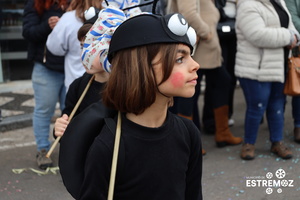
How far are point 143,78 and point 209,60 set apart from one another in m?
3.00

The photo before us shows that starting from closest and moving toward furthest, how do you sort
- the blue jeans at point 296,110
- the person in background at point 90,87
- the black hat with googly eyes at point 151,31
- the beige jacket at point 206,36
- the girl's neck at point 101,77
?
the black hat with googly eyes at point 151,31 < the person in background at point 90,87 < the girl's neck at point 101,77 < the beige jacket at point 206,36 < the blue jeans at point 296,110

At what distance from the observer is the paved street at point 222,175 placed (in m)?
3.94

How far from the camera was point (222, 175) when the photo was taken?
4.30 m

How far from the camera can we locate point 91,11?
9.54ft

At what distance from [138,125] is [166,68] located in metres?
0.25

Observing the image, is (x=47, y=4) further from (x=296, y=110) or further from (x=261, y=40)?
(x=296, y=110)

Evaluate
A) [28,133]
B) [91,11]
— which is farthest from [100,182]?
[28,133]

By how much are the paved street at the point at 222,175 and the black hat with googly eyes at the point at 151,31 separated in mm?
2360

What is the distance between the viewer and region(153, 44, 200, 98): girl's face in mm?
1768

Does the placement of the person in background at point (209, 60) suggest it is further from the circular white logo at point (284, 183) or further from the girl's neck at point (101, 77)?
the girl's neck at point (101, 77)

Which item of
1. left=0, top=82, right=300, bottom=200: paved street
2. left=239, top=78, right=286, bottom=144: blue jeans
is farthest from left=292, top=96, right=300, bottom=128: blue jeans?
left=239, top=78, right=286, bottom=144: blue jeans

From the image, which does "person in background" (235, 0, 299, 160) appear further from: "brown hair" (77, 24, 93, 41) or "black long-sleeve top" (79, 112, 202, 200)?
"black long-sleeve top" (79, 112, 202, 200)

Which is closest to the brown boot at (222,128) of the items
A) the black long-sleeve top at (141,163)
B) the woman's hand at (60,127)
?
the woman's hand at (60,127)

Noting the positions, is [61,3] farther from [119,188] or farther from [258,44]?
[119,188]
